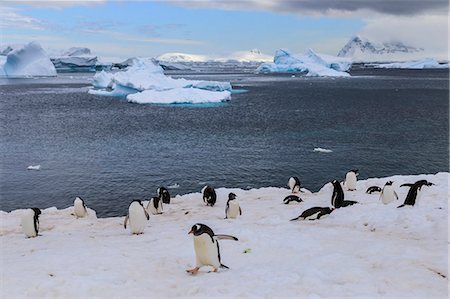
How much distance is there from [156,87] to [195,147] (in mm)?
36326

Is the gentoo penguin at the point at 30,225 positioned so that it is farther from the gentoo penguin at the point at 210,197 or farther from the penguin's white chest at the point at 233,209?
the gentoo penguin at the point at 210,197

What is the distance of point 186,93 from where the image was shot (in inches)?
2458

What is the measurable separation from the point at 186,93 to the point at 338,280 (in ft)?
185

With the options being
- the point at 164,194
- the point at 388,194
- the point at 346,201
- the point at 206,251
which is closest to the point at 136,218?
the point at 206,251

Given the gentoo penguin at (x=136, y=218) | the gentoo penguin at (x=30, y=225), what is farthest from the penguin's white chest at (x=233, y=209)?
the gentoo penguin at (x=30, y=225)

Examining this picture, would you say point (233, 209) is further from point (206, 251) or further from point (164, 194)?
point (206, 251)

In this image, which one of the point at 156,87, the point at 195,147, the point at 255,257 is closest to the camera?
the point at 255,257

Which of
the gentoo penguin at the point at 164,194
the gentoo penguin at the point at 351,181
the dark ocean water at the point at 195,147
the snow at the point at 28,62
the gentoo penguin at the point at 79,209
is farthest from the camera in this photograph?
the snow at the point at 28,62

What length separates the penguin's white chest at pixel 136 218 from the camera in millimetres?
12633

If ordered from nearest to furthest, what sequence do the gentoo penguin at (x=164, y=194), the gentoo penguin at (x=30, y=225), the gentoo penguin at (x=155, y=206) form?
1. the gentoo penguin at (x=30, y=225)
2. the gentoo penguin at (x=155, y=206)
3. the gentoo penguin at (x=164, y=194)

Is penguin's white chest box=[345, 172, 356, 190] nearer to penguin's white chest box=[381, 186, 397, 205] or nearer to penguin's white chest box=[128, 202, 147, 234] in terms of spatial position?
penguin's white chest box=[381, 186, 397, 205]

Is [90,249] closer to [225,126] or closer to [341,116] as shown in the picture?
[225,126]

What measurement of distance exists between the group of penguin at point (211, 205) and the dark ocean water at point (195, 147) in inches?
209

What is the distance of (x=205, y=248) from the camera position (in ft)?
27.0
